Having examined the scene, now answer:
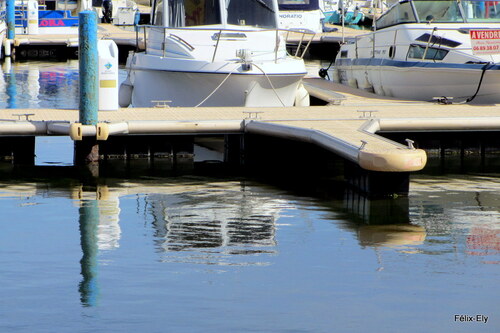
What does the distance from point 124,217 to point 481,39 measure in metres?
8.72

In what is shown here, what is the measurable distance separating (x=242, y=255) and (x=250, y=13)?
9.66 m

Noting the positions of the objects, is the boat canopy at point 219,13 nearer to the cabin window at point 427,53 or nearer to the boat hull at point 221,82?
the boat hull at point 221,82

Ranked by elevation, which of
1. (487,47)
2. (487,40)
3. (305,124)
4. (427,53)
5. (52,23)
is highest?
(52,23)

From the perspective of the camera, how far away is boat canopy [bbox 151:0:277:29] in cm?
1838

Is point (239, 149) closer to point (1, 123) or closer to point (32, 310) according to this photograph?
point (1, 123)

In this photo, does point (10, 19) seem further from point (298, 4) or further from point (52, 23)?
point (298, 4)

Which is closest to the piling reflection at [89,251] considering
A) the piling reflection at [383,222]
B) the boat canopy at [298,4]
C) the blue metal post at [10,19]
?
the piling reflection at [383,222]

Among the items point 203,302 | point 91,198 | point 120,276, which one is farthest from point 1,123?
point 203,302

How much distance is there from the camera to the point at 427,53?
1844 centimetres

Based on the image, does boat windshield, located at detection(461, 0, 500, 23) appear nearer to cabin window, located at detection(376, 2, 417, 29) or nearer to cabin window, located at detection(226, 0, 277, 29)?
cabin window, located at detection(376, 2, 417, 29)

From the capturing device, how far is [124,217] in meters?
11.4

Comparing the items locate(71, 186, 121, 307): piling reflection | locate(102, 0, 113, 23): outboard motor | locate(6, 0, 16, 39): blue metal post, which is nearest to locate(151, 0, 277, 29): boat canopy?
locate(71, 186, 121, 307): piling reflection

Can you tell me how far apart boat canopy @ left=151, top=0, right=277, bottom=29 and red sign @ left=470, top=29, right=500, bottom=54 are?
3633 millimetres

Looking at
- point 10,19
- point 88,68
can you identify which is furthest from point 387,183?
point 10,19
